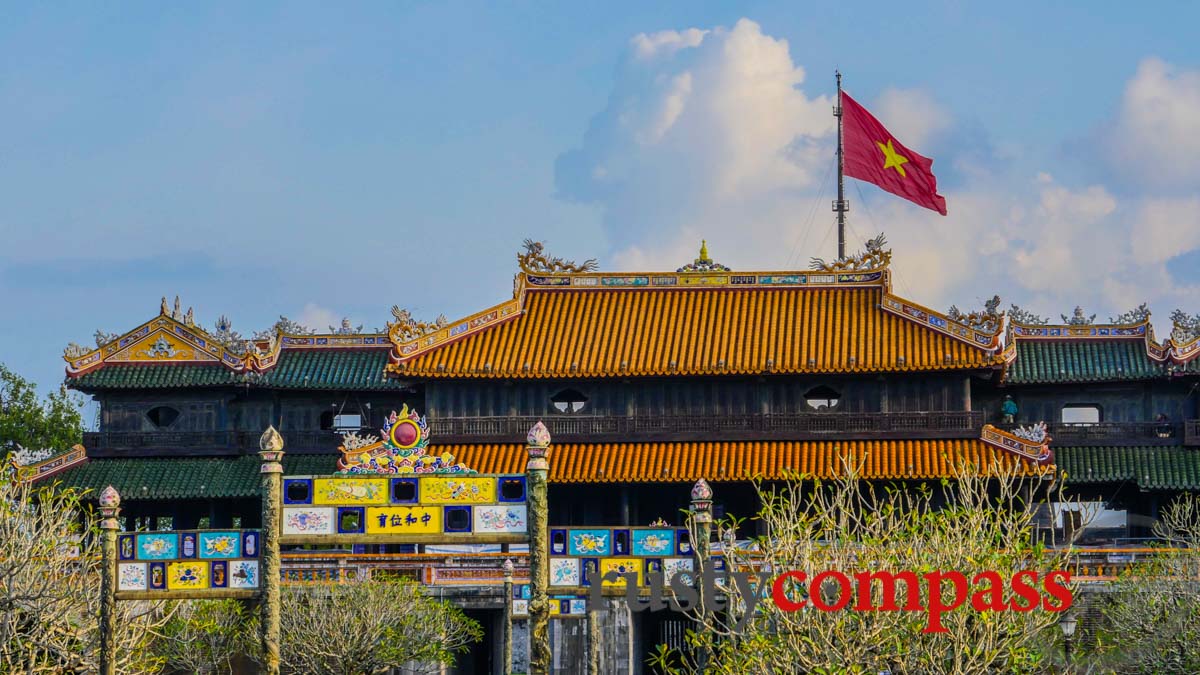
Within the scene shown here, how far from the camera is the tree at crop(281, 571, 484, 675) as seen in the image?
4350 centimetres

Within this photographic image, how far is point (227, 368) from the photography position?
59344 mm

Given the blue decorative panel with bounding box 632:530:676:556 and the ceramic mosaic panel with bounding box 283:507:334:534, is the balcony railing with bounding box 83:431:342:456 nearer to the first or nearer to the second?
the ceramic mosaic panel with bounding box 283:507:334:534

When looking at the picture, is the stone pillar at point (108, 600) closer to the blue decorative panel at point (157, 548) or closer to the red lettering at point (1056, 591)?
the blue decorative panel at point (157, 548)

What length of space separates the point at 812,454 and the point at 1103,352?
9.11 metres

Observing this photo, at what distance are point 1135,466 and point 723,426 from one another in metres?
10.6

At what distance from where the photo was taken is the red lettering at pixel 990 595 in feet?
101

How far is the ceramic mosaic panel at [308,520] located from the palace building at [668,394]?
19.8 metres

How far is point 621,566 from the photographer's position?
33.5 meters

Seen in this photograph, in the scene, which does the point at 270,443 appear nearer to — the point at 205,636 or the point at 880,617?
the point at 880,617

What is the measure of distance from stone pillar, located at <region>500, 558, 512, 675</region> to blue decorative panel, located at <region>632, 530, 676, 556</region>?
10.2m

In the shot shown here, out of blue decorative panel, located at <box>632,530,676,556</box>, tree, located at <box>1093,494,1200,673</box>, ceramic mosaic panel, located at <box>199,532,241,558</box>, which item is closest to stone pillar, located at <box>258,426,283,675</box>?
ceramic mosaic panel, located at <box>199,532,241,558</box>

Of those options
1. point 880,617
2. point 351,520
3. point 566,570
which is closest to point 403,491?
point 351,520

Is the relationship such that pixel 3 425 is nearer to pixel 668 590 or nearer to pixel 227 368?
pixel 227 368

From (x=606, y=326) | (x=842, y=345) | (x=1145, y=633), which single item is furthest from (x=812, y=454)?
(x=1145, y=633)
